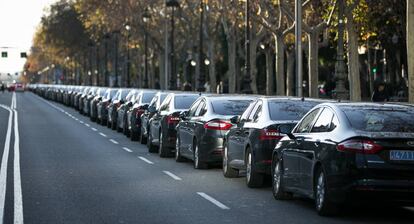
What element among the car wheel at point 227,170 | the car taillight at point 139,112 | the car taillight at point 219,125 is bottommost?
the car wheel at point 227,170

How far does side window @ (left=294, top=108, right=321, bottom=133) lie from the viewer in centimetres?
1445

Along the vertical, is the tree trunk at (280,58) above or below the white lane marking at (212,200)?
above

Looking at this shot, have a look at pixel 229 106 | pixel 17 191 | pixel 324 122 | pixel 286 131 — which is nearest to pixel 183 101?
pixel 229 106

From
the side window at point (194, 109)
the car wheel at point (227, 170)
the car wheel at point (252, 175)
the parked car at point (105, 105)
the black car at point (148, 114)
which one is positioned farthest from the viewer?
the parked car at point (105, 105)

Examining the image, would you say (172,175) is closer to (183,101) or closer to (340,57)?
(183,101)

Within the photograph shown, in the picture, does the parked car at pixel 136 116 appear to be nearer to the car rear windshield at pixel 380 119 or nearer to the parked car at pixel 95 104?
the parked car at pixel 95 104

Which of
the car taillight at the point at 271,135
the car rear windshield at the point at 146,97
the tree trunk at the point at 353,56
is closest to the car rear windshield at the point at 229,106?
the car taillight at the point at 271,135

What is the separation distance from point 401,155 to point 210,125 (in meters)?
8.76

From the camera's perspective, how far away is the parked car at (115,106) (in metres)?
40.1

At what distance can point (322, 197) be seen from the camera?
→ 13.3 m

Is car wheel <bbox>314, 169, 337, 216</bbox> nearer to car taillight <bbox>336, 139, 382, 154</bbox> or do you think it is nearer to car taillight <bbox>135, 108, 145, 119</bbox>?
car taillight <bbox>336, 139, 382, 154</bbox>

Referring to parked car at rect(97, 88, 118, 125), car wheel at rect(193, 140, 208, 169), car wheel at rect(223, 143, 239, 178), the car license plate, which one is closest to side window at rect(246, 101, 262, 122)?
car wheel at rect(223, 143, 239, 178)

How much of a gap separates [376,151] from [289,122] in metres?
4.34

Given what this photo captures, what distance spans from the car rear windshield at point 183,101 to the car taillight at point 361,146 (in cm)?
1367
